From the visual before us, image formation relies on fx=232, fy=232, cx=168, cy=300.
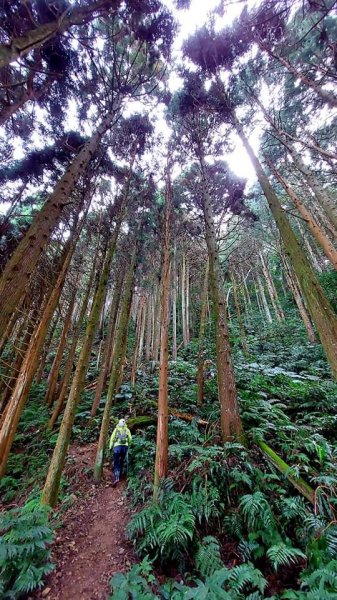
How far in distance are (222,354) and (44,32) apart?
663cm

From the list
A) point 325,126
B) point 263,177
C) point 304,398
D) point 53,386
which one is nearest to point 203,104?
point 263,177

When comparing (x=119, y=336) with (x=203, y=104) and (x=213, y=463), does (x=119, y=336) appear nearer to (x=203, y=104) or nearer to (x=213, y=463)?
(x=213, y=463)

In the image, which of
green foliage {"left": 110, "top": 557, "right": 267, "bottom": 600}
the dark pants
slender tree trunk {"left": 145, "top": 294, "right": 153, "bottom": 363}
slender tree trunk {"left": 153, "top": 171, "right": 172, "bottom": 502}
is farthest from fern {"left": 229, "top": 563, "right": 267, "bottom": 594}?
slender tree trunk {"left": 145, "top": 294, "right": 153, "bottom": 363}

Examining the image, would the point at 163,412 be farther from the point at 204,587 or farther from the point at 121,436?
the point at 204,587

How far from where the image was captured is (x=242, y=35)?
6.34 metres

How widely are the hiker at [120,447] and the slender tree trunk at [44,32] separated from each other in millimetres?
7053

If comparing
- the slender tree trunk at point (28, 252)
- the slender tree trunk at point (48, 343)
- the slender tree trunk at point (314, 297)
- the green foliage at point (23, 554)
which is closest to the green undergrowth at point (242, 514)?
the green foliage at point (23, 554)

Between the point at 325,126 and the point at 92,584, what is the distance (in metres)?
15.5

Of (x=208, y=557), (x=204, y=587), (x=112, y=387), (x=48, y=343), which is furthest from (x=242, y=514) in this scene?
(x=48, y=343)

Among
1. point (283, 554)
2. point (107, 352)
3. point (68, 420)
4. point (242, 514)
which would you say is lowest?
point (283, 554)

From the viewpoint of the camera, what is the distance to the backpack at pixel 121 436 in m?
5.69

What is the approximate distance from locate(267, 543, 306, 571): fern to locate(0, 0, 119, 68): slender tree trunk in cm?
697

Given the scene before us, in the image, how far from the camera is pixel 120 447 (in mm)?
5637

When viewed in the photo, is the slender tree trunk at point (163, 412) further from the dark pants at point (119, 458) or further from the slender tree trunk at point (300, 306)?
the slender tree trunk at point (300, 306)
